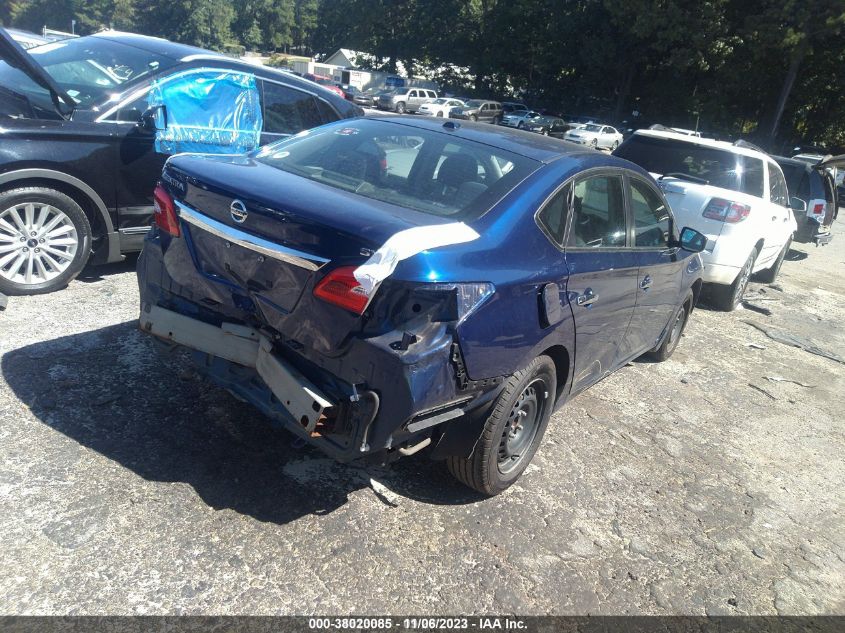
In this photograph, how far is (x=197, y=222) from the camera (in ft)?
10.2

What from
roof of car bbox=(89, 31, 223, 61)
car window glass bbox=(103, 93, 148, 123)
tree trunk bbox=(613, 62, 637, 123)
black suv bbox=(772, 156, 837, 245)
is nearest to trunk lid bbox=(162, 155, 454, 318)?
car window glass bbox=(103, 93, 148, 123)

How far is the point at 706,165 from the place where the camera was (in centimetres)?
796


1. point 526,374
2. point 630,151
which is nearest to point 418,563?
point 526,374

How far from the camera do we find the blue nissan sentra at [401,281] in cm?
264

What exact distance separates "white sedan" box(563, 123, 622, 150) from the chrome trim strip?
34832mm

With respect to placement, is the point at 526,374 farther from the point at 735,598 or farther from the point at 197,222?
the point at 197,222

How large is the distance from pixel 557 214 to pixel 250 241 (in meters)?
1.51

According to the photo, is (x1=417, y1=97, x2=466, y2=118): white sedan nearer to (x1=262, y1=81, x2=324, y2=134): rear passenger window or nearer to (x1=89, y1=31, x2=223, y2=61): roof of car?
(x1=262, y1=81, x2=324, y2=134): rear passenger window

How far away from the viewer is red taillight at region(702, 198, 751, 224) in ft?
23.8

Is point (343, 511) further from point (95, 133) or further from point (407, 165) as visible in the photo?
point (95, 133)

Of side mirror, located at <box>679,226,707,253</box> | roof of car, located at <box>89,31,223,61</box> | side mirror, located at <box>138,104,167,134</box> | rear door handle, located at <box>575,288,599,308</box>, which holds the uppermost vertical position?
roof of car, located at <box>89,31,223,61</box>

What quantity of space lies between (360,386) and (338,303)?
34cm

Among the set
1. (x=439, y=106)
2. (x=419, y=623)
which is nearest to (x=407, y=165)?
(x=419, y=623)

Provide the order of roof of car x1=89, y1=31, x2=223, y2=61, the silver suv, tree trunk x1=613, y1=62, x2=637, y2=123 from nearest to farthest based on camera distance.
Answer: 1. roof of car x1=89, y1=31, x2=223, y2=61
2. the silver suv
3. tree trunk x1=613, y1=62, x2=637, y2=123
